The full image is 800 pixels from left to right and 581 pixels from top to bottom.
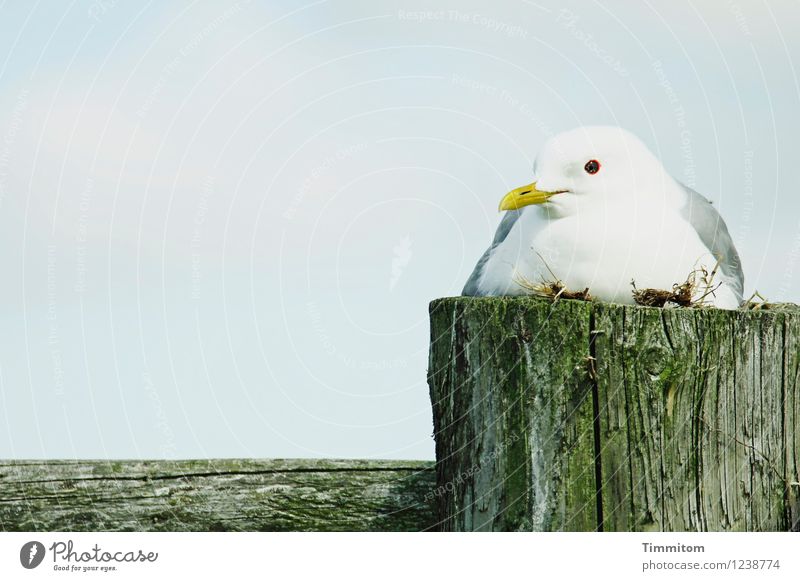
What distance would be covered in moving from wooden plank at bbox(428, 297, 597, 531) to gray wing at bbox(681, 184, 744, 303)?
1.54 meters

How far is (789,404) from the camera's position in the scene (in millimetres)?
3715

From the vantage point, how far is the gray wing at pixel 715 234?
4730mm

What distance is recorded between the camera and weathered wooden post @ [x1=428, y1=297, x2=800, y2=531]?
3.43 m

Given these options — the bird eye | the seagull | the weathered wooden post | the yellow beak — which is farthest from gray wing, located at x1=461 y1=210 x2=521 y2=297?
the weathered wooden post

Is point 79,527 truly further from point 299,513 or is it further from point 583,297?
point 583,297

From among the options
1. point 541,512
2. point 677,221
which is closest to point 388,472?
point 541,512

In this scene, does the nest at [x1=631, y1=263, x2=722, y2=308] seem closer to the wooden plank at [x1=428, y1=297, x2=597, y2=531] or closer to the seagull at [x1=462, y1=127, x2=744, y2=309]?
the seagull at [x1=462, y1=127, x2=744, y2=309]

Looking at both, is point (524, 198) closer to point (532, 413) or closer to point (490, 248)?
point (490, 248)

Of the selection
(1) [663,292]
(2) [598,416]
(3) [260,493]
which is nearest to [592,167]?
(1) [663,292]

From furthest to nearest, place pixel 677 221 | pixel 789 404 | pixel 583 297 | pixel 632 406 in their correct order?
pixel 677 221 → pixel 583 297 → pixel 789 404 → pixel 632 406

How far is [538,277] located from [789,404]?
1122mm

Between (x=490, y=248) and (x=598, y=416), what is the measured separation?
178 centimetres

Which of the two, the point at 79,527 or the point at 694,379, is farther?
the point at 79,527

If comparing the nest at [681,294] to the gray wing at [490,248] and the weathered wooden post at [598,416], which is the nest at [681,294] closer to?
the weathered wooden post at [598,416]
